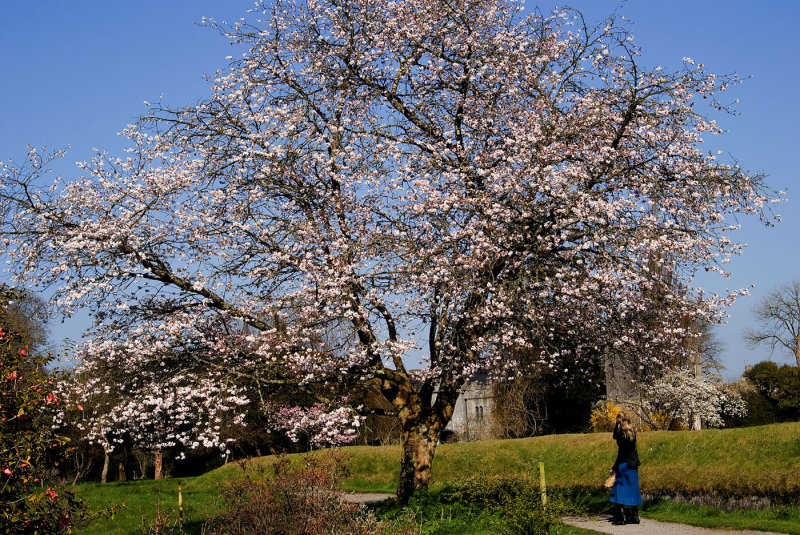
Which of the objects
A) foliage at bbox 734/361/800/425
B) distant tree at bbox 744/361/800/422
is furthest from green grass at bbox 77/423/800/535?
distant tree at bbox 744/361/800/422

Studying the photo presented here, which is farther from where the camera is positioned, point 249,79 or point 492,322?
point 249,79

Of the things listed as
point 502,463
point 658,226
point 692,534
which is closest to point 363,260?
point 658,226

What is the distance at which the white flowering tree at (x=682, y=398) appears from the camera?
30250 mm

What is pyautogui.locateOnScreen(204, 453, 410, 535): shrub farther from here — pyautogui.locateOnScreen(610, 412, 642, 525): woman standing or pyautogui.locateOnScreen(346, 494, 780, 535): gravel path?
pyautogui.locateOnScreen(610, 412, 642, 525): woman standing

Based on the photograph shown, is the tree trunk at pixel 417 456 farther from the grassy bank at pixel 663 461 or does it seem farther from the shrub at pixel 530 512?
the shrub at pixel 530 512

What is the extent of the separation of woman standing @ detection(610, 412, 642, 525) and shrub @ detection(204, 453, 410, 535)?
15.6ft

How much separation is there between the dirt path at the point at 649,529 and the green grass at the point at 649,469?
355mm

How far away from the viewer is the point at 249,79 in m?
14.4

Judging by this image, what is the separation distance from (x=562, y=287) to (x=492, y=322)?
5.11ft

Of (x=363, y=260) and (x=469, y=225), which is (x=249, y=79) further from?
(x=469, y=225)

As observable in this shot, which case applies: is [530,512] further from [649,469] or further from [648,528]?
[649,469]

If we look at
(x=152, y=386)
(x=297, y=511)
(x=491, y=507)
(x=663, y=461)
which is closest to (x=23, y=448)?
(x=297, y=511)

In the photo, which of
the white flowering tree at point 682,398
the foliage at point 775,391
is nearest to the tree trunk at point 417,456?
the white flowering tree at point 682,398

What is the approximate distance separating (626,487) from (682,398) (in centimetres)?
1997
